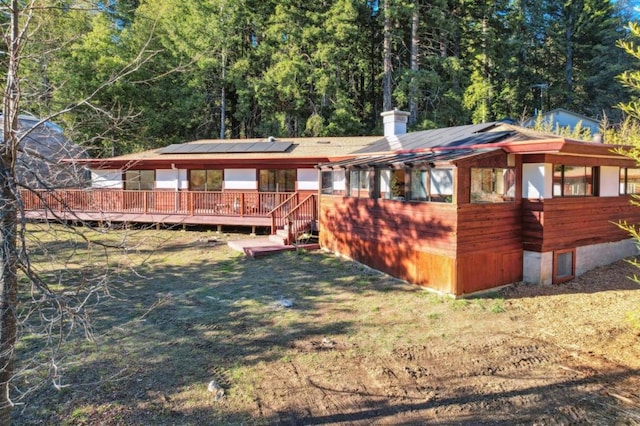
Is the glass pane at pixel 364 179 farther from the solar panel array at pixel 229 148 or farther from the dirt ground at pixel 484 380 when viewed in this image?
the solar panel array at pixel 229 148

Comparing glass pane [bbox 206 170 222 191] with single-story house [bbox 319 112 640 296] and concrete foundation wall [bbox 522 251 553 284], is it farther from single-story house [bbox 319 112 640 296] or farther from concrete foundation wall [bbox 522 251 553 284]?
concrete foundation wall [bbox 522 251 553 284]

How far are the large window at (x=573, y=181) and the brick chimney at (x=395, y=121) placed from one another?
22.0 feet

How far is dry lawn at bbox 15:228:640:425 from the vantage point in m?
4.54

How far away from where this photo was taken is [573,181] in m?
9.99

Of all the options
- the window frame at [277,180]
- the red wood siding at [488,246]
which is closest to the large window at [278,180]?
the window frame at [277,180]

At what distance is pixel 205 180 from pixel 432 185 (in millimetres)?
11369

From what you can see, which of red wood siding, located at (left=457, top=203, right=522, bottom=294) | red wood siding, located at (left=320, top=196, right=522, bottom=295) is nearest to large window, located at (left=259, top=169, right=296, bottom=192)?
red wood siding, located at (left=320, top=196, right=522, bottom=295)

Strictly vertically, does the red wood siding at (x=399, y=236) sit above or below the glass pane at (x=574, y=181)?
below

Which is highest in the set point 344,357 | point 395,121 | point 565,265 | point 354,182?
point 395,121

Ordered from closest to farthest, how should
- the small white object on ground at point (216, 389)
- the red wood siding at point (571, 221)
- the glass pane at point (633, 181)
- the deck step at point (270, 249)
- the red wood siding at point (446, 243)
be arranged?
the small white object on ground at point (216, 389), the red wood siding at point (446, 243), the red wood siding at point (571, 221), the glass pane at point (633, 181), the deck step at point (270, 249)

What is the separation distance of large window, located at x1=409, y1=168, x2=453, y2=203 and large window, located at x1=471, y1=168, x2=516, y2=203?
497 mm

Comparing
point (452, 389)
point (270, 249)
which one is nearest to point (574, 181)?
point (452, 389)

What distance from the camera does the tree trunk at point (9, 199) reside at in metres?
2.86

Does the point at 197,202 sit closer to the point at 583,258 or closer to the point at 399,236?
the point at 399,236
